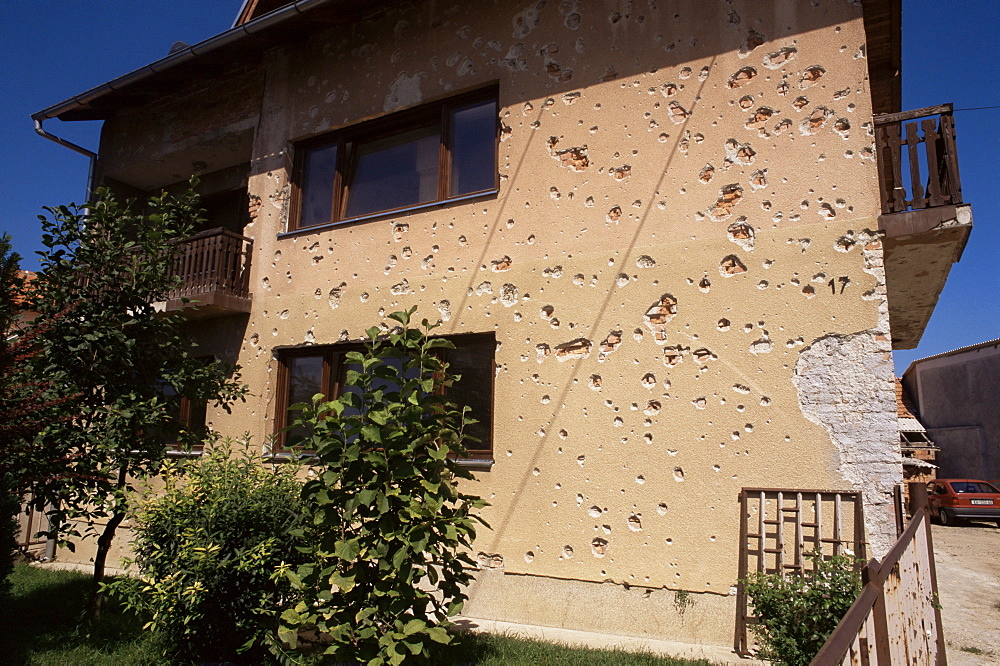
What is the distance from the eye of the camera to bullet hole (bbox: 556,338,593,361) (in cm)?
579

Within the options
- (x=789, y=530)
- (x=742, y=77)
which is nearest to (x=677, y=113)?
(x=742, y=77)

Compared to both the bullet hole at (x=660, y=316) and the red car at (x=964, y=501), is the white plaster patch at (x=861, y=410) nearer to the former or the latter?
the bullet hole at (x=660, y=316)

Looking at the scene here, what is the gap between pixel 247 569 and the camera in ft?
13.8

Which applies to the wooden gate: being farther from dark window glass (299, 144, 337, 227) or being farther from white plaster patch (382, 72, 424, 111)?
dark window glass (299, 144, 337, 227)

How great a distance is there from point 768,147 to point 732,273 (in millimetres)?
1142

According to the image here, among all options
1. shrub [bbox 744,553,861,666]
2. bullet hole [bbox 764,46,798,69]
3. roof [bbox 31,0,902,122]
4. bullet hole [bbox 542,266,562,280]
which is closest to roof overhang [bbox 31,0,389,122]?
roof [bbox 31,0,902,122]

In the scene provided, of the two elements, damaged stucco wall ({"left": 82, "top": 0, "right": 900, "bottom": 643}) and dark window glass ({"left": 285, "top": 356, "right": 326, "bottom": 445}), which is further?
dark window glass ({"left": 285, "top": 356, "right": 326, "bottom": 445})

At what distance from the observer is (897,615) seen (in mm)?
2697

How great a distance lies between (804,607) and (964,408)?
28414 mm

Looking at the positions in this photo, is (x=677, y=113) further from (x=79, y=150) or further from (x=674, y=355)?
(x=79, y=150)

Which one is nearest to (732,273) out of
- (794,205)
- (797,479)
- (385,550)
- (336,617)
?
(794,205)

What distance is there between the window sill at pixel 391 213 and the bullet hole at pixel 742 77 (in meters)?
2.40

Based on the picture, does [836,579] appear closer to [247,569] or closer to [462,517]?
[462,517]

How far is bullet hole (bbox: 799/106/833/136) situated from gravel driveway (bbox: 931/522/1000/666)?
443 cm
